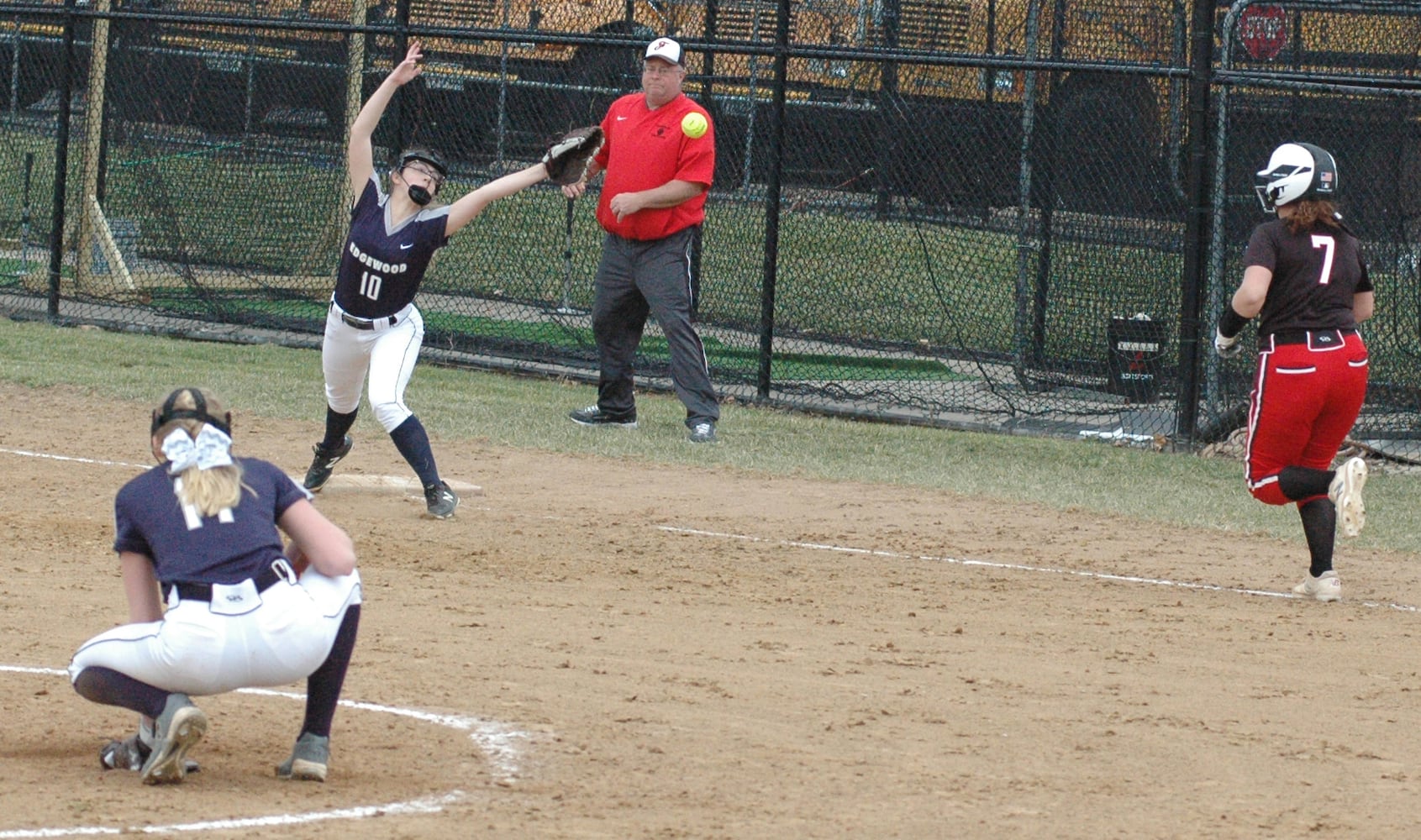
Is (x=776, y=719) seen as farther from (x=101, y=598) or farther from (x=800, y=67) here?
(x=800, y=67)

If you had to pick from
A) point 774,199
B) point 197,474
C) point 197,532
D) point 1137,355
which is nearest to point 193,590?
point 197,532

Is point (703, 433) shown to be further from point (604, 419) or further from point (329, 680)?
point (329, 680)

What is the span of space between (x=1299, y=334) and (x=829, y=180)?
262 inches

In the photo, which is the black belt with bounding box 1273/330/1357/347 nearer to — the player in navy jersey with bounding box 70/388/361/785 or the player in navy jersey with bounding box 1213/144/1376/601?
the player in navy jersey with bounding box 1213/144/1376/601

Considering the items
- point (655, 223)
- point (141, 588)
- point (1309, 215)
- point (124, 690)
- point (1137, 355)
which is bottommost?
point (124, 690)

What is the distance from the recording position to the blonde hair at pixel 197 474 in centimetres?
438

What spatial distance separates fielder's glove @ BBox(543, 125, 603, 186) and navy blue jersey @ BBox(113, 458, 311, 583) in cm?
406

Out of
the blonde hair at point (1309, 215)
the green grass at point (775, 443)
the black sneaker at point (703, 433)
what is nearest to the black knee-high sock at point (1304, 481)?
the blonde hair at point (1309, 215)

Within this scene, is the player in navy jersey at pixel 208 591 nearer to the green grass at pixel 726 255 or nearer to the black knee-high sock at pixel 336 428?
the black knee-high sock at pixel 336 428

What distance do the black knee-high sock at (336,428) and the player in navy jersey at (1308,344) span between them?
407 cm

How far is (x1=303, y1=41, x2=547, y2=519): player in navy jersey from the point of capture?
8109 millimetres

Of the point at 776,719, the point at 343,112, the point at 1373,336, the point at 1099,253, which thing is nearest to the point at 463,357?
the point at 343,112

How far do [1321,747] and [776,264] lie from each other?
7977 mm

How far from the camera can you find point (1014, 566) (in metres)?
7.98
